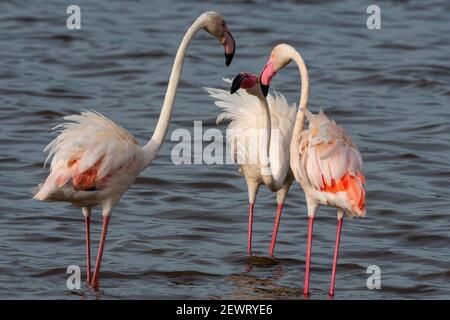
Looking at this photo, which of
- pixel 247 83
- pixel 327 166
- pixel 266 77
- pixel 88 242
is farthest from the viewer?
pixel 247 83

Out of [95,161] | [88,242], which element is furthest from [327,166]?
[88,242]

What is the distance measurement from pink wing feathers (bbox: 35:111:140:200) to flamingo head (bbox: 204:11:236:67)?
1.01m

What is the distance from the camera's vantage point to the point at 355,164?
7496mm

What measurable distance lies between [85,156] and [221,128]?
5577 millimetres

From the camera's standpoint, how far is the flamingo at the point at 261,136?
8.39 metres

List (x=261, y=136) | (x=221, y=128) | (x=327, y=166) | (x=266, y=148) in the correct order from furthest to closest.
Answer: (x=221, y=128)
(x=261, y=136)
(x=266, y=148)
(x=327, y=166)

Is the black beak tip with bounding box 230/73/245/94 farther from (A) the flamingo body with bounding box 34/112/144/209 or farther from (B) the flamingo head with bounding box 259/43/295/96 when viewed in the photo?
(A) the flamingo body with bounding box 34/112/144/209

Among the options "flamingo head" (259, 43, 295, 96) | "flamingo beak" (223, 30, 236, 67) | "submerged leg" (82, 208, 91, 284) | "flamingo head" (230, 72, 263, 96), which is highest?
"flamingo beak" (223, 30, 236, 67)

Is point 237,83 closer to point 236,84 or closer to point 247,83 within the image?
point 236,84

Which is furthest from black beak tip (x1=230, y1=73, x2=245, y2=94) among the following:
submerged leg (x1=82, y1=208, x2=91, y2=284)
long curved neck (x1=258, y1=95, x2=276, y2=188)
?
submerged leg (x1=82, y1=208, x2=91, y2=284)

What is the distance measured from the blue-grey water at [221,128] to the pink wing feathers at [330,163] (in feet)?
2.82

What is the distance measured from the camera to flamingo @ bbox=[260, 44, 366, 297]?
24.2 ft

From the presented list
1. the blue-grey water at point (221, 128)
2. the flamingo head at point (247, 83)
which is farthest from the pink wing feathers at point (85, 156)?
the flamingo head at point (247, 83)

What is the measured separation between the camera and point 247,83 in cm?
817
